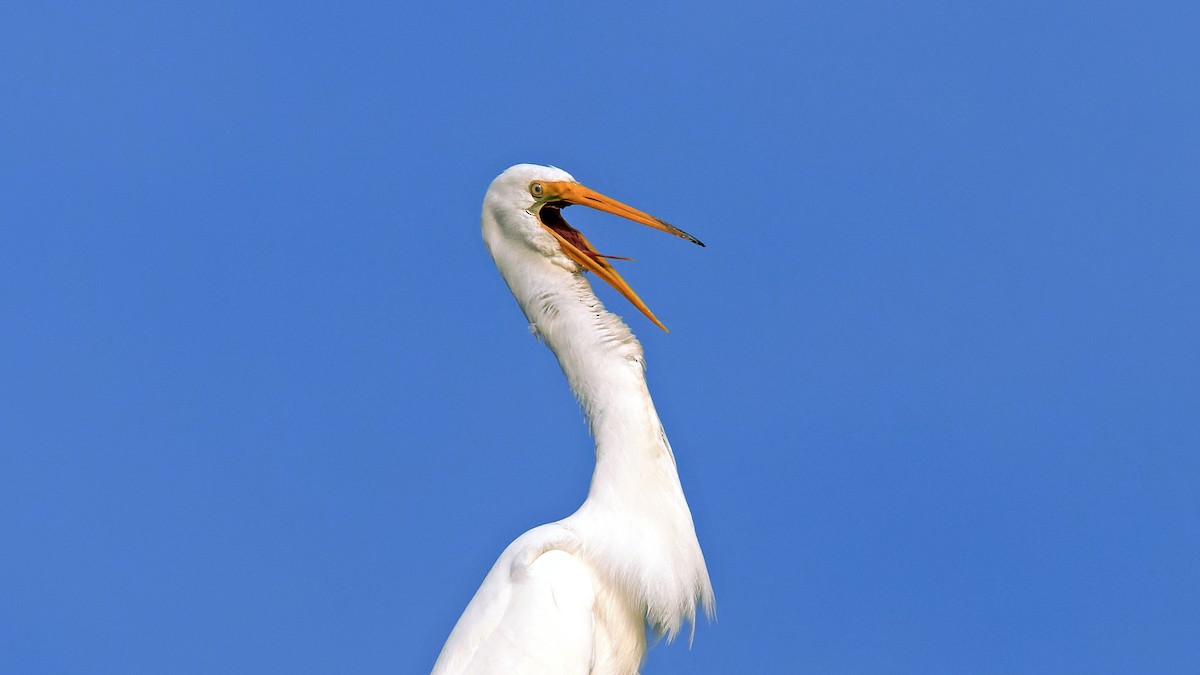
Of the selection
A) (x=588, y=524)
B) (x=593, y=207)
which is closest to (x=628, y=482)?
(x=588, y=524)

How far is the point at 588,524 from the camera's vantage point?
841 centimetres

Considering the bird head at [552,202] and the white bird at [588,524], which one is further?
the bird head at [552,202]

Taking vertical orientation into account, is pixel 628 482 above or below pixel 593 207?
below

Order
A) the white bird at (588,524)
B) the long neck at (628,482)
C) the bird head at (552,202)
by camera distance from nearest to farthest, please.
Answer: the white bird at (588,524), the long neck at (628,482), the bird head at (552,202)

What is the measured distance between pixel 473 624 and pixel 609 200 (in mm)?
2024

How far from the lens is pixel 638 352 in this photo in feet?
28.4

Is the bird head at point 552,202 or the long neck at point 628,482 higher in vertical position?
the bird head at point 552,202

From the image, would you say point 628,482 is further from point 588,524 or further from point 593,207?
point 593,207

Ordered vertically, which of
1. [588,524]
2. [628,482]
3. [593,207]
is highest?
[593,207]

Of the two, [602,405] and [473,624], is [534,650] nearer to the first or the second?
[473,624]

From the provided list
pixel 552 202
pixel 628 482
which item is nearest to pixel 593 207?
pixel 552 202

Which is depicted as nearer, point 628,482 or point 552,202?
point 628,482

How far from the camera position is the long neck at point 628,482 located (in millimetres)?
8367

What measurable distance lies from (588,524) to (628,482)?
248 mm
